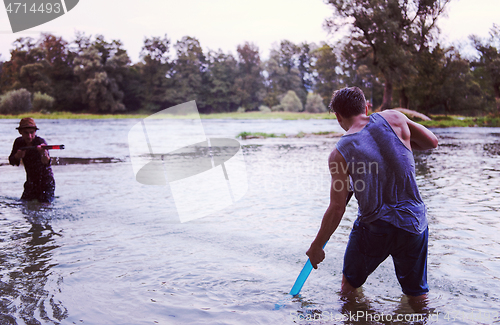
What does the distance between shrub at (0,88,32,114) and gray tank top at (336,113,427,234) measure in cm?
5684

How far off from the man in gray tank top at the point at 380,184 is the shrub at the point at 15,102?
186 ft

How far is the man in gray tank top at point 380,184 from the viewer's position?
8.28 feet

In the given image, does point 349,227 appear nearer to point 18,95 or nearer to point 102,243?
point 102,243

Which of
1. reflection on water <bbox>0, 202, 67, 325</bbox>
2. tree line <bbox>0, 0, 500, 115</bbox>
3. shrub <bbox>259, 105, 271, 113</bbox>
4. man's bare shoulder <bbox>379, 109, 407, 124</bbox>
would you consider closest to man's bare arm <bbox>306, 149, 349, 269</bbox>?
man's bare shoulder <bbox>379, 109, 407, 124</bbox>

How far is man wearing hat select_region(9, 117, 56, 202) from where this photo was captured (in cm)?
635

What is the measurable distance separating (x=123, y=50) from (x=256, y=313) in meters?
75.6

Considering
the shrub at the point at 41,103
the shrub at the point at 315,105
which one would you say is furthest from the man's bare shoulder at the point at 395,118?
the shrub at the point at 315,105

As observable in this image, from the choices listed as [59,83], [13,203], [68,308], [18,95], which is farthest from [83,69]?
[68,308]

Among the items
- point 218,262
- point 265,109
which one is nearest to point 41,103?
point 265,109

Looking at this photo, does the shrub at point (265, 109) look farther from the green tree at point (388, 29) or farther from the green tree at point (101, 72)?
the green tree at point (388, 29)

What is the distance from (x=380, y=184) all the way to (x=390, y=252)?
0.50m

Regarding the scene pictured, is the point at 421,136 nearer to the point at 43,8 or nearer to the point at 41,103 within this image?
the point at 43,8

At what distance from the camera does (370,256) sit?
2.71m

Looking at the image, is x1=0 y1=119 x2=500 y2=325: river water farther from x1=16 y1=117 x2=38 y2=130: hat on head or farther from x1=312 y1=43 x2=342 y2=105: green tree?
x1=312 y1=43 x2=342 y2=105: green tree
